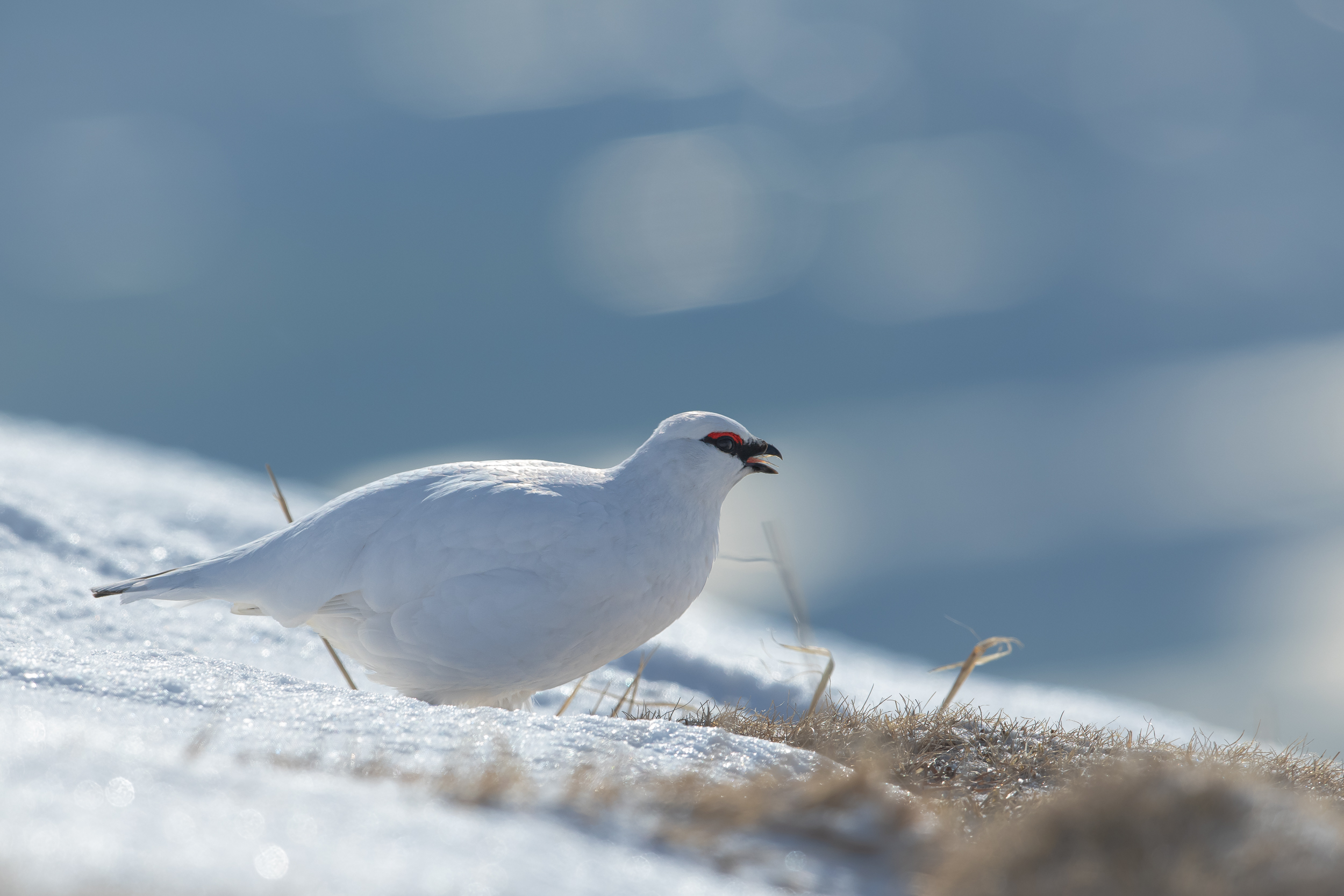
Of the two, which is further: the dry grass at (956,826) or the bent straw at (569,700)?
the bent straw at (569,700)

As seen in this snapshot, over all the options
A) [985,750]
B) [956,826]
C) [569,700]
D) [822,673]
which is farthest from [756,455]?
[956,826]

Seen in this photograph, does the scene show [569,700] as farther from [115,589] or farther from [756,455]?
[115,589]

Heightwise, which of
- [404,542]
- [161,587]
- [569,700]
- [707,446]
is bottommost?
[161,587]

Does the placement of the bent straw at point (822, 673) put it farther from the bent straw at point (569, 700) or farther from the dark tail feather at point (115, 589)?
the dark tail feather at point (115, 589)

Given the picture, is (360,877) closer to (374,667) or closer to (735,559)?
(374,667)

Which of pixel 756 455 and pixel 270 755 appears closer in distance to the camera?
pixel 270 755

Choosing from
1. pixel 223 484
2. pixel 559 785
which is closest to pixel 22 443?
pixel 223 484

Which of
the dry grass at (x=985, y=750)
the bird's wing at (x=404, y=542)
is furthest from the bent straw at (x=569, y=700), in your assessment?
the bird's wing at (x=404, y=542)
